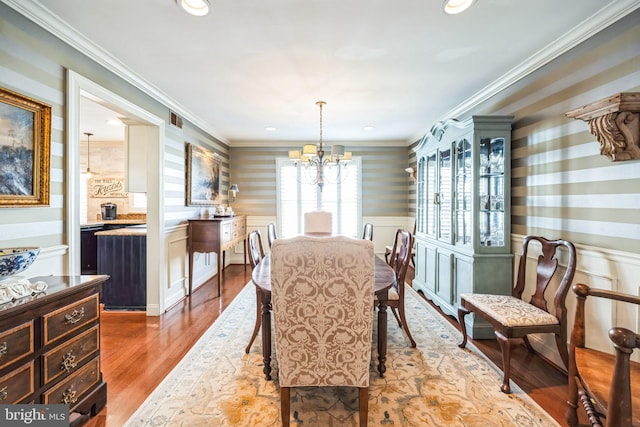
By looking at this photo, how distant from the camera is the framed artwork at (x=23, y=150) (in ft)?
5.78

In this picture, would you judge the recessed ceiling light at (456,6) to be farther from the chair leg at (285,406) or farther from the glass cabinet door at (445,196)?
the chair leg at (285,406)

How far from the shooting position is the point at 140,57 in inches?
102

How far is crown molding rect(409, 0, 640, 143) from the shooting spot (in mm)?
1883

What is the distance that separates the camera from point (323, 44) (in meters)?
2.34

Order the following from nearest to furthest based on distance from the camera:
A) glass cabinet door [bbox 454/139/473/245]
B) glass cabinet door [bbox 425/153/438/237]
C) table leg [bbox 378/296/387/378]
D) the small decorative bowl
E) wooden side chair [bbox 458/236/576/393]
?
the small decorative bowl, wooden side chair [bbox 458/236/576/393], table leg [bbox 378/296/387/378], glass cabinet door [bbox 454/139/473/245], glass cabinet door [bbox 425/153/438/237]

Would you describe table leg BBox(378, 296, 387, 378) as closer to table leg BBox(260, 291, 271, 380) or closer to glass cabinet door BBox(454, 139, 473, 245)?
table leg BBox(260, 291, 271, 380)

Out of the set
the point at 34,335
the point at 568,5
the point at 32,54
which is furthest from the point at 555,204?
the point at 32,54

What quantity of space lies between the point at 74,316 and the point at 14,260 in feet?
1.34

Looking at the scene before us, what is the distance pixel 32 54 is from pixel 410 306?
4.09 m

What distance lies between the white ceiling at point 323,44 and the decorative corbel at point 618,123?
2.43ft

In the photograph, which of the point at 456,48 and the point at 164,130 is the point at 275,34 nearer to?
the point at 456,48

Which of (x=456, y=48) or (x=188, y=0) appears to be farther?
(x=456, y=48)

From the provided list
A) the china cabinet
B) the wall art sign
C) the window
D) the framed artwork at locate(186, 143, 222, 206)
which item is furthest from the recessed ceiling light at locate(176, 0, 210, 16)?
the wall art sign

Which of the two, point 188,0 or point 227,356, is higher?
point 188,0
